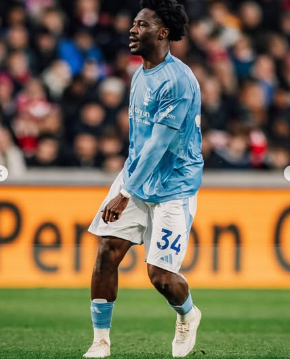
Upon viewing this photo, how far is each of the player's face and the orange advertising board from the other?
5.18m

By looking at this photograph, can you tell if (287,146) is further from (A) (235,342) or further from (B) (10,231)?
(A) (235,342)

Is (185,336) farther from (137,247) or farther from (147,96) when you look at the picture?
(137,247)

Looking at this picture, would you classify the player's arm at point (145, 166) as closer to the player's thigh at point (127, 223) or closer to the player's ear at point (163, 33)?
the player's thigh at point (127, 223)

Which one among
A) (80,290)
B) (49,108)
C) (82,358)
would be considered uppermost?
(49,108)

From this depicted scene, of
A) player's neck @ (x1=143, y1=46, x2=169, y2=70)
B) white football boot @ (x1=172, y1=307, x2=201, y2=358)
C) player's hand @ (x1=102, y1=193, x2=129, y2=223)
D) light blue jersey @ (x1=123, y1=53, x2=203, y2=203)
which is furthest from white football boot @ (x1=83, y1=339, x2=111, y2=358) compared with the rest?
player's neck @ (x1=143, y1=46, x2=169, y2=70)

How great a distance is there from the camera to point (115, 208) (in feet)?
21.7

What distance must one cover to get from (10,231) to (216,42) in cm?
492

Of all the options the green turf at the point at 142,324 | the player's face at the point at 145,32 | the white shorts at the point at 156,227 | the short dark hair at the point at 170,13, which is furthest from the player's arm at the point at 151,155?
the green turf at the point at 142,324

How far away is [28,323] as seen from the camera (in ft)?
29.1

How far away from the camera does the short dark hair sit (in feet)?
22.4

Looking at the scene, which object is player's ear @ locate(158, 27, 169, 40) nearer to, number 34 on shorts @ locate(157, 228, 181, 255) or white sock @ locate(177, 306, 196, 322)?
number 34 on shorts @ locate(157, 228, 181, 255)

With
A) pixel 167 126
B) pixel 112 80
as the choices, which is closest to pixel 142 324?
pixel 167 126

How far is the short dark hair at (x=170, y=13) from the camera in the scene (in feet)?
22.4

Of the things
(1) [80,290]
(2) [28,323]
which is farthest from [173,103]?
(1) [80,290]
